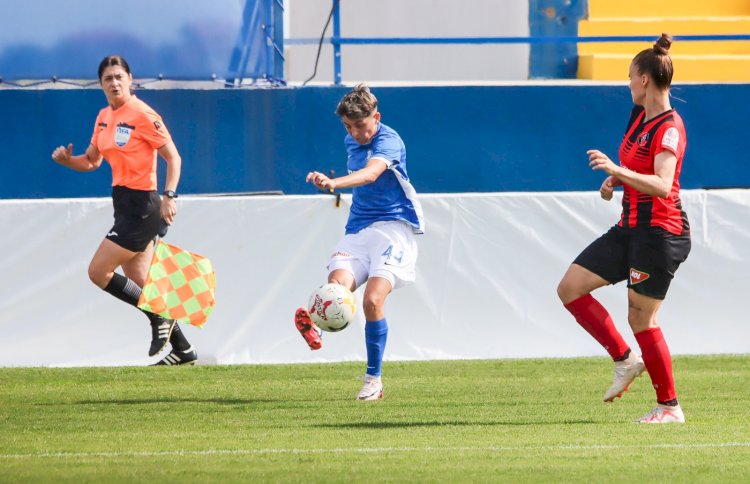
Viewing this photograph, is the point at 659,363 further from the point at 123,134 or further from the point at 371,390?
the point at 123,134

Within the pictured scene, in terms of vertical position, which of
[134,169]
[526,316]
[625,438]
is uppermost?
[134,169]

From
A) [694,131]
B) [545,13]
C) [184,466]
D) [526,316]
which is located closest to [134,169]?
[526,316]

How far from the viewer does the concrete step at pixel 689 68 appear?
46.4 feet

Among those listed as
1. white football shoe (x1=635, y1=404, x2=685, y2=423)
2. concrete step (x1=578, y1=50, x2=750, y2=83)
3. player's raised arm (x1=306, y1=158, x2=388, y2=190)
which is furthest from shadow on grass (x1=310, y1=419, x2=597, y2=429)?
concrete step (x1=578, y1=50, x2=750, y2=83)

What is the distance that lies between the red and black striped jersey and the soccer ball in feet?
5.63

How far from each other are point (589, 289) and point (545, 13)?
27.5 feet

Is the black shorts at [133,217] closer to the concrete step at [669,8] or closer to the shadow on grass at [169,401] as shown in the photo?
the shadow on grass at [169,401]

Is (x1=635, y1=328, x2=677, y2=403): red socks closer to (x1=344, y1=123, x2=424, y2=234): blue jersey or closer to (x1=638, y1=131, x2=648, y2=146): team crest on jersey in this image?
(x1=638, y1=131, x2=648, y2=146): team crest on jersey

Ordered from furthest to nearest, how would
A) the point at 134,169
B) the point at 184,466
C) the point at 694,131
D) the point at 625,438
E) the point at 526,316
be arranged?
the point at 694,131
the point at 526,316
the point at 134,169
the point at 625,438
the point at 184,466

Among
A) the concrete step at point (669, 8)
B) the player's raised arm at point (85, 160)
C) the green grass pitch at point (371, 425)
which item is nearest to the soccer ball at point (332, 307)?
the green grass pitch at point (371, 425)

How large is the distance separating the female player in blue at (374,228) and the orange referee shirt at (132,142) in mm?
1831

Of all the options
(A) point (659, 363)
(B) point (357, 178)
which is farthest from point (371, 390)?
(A) point (659, 363)

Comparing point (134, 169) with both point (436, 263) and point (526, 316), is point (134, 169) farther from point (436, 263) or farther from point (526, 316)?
point (526, 316)

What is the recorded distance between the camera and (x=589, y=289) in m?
7.50
